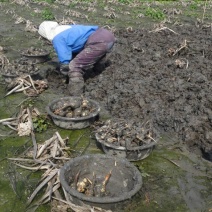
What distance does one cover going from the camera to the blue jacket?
7.62 metres

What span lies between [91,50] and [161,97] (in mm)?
1998

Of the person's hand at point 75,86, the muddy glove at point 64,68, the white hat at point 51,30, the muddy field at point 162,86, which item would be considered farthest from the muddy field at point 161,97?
the white hat at point 51,30

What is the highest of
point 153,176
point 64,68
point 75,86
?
point 64,68

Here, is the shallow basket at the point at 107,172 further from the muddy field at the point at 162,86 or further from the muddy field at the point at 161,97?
the muddy field at the point at 162,86

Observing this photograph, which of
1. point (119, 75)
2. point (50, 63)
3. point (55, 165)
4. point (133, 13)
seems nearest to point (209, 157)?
point (55, 165)

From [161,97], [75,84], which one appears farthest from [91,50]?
[161,97]

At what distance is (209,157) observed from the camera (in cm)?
561

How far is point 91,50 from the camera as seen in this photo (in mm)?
7988

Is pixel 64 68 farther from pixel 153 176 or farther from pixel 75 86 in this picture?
pixel 153 176

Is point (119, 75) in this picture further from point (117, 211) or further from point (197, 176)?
point (117, 211)

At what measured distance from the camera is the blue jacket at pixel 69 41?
300 inches

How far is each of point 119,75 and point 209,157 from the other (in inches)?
138

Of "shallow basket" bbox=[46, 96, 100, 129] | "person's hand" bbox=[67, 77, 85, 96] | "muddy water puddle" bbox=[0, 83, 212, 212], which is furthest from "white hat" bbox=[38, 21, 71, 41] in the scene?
"muddy water puddle" bbox=[0, 83, 212, 212]

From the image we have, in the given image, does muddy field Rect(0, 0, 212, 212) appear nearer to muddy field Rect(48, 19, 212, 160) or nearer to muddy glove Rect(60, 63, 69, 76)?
muddy field Rect(48, 19, 212, 160)
